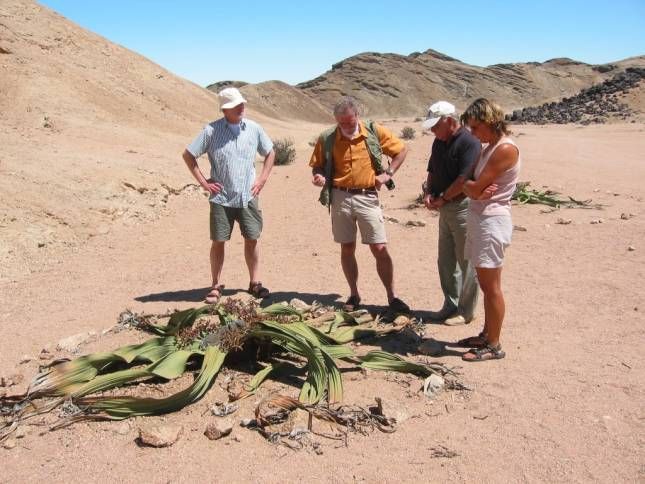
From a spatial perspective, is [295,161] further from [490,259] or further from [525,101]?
[525,101]

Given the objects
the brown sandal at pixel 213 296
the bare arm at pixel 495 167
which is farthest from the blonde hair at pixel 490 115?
the brown sandal at pixel 213 296

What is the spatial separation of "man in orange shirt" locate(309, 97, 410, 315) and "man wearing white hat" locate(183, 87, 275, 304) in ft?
2.12

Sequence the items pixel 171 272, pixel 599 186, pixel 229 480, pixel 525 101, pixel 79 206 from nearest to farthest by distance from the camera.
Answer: pixel 229 480 → pixel 171 272 → pixel 79 206 → pixel 599 186 → pixel 525 101

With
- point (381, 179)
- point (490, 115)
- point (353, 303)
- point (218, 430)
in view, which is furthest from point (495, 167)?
point (218, 430)

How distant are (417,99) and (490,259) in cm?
6086

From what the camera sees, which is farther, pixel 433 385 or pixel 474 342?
pixel 474 342

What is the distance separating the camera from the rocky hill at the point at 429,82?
6197 cm

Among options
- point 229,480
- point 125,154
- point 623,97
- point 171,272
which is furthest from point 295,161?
point 623,97

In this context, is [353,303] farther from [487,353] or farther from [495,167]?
[495,167]

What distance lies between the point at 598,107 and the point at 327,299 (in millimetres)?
30556

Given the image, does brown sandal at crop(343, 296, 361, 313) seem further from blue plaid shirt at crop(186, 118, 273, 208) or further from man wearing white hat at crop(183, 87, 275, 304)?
blue plaid shirt at crop(186, 118, 273, 208)

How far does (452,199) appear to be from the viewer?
14.3ft

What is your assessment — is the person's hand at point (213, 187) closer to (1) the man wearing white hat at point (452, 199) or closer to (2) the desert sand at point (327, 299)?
(2) the desert sand at point (327, 299)

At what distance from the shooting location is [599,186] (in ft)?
32.1
